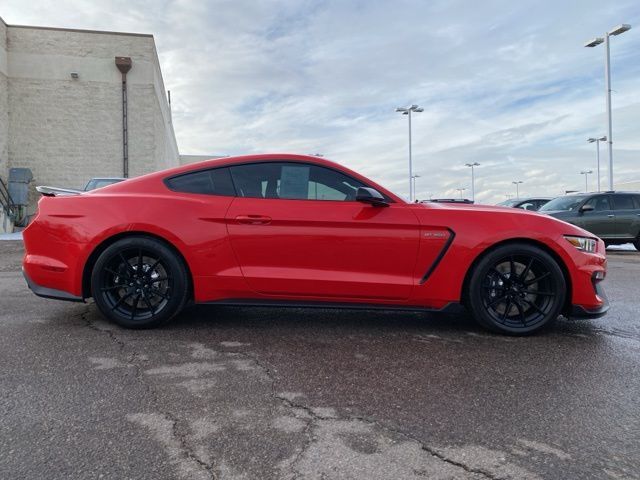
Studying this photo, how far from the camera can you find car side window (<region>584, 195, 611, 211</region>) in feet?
41.1

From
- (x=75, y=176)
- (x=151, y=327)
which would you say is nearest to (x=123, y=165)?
(x=75, y=176)

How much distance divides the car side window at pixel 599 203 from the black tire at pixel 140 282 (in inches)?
463

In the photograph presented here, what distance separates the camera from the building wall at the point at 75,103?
2086 cm

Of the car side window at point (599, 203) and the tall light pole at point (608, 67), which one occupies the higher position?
the tall light pole at point (608, 67)

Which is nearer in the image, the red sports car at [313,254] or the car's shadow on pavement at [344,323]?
the red sports car at [313,254]

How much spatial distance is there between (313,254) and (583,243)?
6.99ft

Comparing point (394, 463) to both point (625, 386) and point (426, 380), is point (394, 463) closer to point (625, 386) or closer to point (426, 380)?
point (426, 380)

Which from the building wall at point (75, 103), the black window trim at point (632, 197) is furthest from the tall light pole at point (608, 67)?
the building wall at point (75, 103)

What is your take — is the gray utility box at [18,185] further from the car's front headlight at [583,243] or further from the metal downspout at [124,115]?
the car's front headlight at [583,243]

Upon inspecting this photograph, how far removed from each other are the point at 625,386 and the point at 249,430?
2.16m

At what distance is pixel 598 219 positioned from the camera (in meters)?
12.5

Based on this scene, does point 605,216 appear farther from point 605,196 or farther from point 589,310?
point 589,310

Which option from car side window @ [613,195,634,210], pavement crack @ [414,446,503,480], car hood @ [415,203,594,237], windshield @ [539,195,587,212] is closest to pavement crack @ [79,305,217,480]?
pavement crack @ [414,446,503,480]

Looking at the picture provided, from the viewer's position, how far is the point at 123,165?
2167 centimetres
